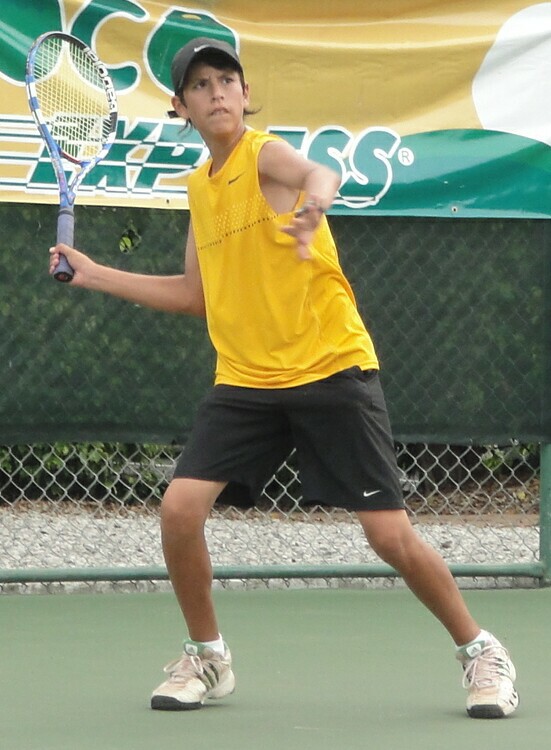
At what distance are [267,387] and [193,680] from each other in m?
0.76

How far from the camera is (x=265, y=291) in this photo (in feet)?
12.3

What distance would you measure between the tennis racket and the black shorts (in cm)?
78

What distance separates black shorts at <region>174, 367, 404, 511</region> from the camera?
374 centimetres

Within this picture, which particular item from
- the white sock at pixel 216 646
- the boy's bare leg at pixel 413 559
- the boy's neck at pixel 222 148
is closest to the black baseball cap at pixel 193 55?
the boy's neck at pixel 222 148

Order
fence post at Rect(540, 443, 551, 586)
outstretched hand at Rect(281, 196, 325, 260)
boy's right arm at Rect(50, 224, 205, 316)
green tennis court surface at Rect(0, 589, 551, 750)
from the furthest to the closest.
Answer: fence post at Rect(540, 443, 551, 586)
boy's right arm at Rect(50, 224, 205, 316)
green tennis court surface at Rect(0, 589, 551, 750)
outstretched hand at Rect(281, 196, 325, 260)

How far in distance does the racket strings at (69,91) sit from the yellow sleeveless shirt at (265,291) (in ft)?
4.03

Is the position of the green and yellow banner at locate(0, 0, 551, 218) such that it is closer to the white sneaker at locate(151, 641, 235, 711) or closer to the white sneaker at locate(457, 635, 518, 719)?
the white sneaker at locate(151, 641, 235, 711)

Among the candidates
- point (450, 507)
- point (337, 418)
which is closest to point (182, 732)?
point (337, 418)

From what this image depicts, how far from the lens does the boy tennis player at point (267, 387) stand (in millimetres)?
3711

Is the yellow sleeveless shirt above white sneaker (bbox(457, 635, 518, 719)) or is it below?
above

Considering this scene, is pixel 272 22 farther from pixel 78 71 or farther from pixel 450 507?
pixel 450 507

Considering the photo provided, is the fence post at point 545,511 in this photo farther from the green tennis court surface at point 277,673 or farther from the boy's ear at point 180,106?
the boy's ear at point 180,106

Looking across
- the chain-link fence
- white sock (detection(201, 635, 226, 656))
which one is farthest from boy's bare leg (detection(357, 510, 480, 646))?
the chain-link fence

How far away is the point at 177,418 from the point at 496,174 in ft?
4.99
